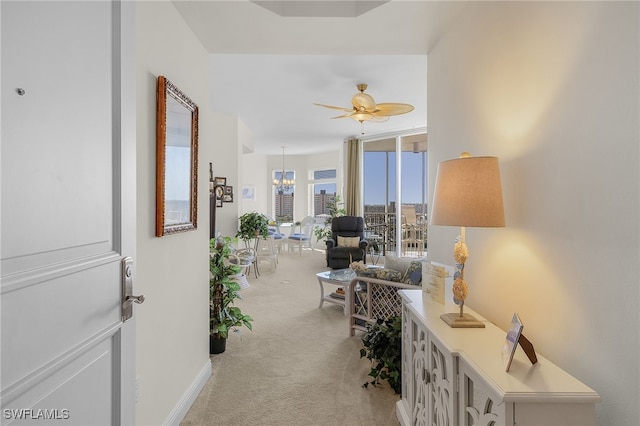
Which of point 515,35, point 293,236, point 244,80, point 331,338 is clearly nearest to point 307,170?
point 293,236

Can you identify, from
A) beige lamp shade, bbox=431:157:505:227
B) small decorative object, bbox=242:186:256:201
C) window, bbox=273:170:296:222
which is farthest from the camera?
window, bbox=273:170:296:222

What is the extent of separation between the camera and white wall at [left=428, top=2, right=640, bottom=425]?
0.92m

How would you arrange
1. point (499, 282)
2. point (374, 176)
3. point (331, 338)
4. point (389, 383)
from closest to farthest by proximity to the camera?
1. point (499, 282)
2. point (389, 383)
3. point (331, 338)
4. point (374, 176)

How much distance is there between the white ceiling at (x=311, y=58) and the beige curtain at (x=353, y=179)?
1.09 feet

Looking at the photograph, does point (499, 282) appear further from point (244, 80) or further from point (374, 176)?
point (374, 176)

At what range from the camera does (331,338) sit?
133 inches

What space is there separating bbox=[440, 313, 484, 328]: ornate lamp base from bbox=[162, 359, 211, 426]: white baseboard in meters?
1.61

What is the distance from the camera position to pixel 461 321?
4.78 feet

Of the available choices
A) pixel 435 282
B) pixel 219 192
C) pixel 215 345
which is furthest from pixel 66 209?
pixel 219 192

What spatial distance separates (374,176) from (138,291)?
6.73 meters

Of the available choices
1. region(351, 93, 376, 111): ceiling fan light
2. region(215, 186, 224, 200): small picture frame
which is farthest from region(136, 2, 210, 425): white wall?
region(215, 186, 224, 200): small picture frame

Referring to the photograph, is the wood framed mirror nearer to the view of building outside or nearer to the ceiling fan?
the ceiling fan

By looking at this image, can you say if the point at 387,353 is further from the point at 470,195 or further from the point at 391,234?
the point at 391,234

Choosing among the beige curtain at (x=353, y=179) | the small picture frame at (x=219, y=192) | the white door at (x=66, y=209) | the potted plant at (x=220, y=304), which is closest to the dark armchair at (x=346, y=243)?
the beige curtain at (x=353, y=179)
